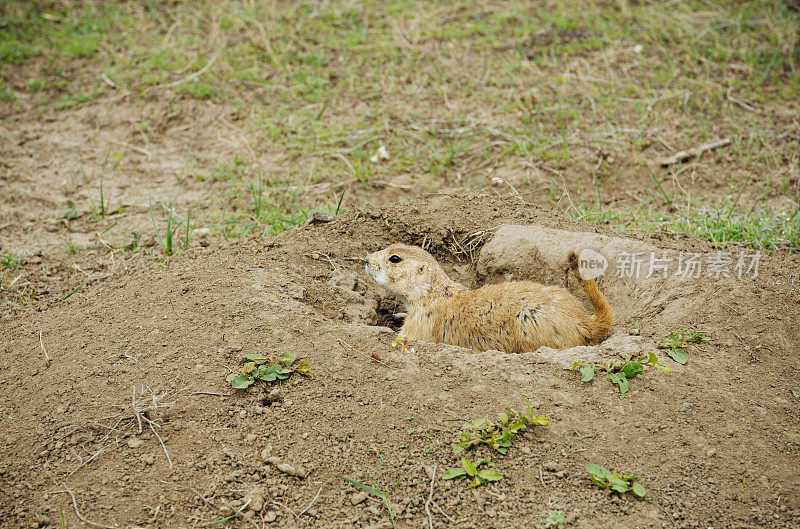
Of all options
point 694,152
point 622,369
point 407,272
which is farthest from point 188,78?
point 622,369

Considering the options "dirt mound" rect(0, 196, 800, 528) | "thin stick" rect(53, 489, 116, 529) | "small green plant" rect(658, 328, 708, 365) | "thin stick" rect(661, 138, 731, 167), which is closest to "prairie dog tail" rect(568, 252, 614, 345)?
"dirt mound" rect(0, 196, 800, 528)

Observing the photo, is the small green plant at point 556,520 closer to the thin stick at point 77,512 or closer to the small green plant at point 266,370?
the small green plant at point 266,370

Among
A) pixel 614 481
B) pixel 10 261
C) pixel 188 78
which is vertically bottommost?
pixel 10 261

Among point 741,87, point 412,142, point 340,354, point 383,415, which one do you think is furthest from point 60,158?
point 741,87

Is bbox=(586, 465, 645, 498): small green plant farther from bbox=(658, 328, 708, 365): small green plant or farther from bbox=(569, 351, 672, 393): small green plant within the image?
bbox=(658, 328, 708, 365): small green plant

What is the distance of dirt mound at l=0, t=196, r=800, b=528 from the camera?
8.14 ft

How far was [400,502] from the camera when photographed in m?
2.51

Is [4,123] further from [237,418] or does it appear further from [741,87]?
[741,87]

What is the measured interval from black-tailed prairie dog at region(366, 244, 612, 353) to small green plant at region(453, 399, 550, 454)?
851 millimetres

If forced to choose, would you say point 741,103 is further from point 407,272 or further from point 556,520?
point 556,520

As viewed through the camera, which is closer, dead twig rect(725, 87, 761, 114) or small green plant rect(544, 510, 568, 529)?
small green plant rect(544, 510, 568, 529)

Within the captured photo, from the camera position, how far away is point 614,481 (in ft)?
8.10

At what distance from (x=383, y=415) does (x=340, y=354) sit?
1.51 feet

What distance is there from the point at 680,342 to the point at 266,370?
2.09 meters
